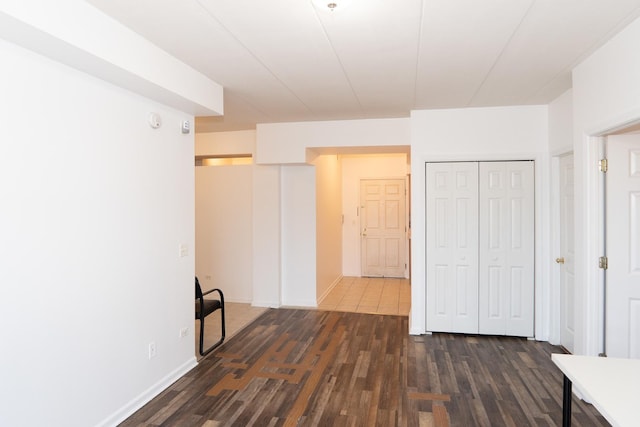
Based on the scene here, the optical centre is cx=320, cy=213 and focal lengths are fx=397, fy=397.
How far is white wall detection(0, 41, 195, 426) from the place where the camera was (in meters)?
2.03

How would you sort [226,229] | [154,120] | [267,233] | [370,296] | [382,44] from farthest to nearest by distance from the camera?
[370,296], [226,229], [267,233], [154,120], [382,44]

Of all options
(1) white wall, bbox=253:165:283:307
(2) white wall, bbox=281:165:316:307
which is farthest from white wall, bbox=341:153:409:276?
(1) white wall, bbox=253:165:283:307

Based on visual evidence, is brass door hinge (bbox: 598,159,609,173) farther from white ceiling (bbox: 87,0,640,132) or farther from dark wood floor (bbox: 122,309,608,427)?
dark wood floor (bbox: 122,309,608,427)

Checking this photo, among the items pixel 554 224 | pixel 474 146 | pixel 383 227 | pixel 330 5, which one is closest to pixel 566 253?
pixel 554 224

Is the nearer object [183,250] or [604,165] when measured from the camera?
[604,165]

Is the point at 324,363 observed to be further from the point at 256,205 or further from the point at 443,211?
the point at 256,205

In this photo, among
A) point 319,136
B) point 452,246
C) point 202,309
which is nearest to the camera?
point 202,309

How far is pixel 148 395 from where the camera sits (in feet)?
9.82

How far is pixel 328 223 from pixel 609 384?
521 centimetres

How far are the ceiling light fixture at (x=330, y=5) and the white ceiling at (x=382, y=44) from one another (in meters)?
0.03

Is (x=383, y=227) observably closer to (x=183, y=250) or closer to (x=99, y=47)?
(x=183, y=250)

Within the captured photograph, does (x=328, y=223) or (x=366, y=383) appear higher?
(x=328, y=223)

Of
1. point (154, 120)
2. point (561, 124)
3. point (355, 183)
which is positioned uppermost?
point (561, 124)

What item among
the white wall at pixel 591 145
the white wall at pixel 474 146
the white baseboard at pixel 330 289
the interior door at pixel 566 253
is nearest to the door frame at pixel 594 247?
the white wall at pixel 591 145
